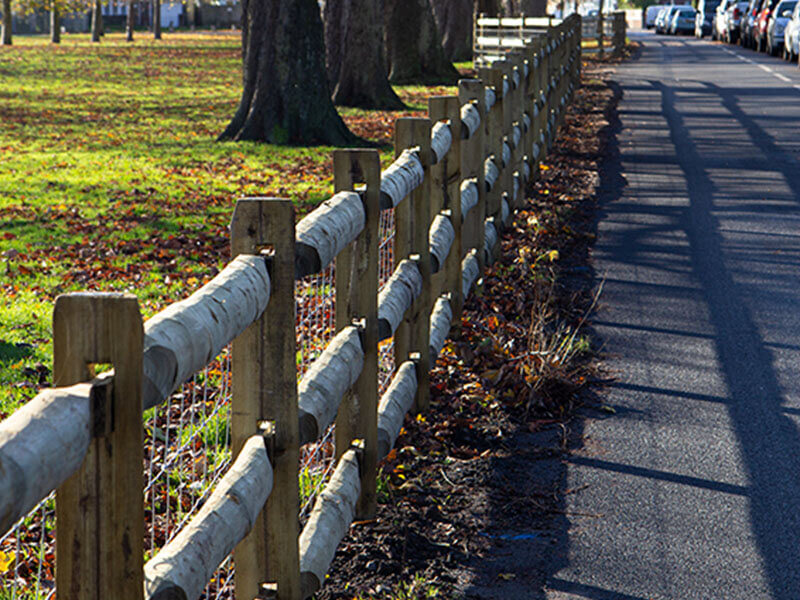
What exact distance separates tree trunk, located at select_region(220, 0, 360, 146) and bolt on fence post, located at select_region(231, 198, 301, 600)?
13435 millimetres

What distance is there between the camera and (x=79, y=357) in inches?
75.8

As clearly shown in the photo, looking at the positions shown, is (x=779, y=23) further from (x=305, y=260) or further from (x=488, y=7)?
(x=305, y=260)

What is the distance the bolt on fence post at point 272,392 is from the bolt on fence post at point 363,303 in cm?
114

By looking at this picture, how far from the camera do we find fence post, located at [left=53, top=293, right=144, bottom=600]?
1922 millimetres

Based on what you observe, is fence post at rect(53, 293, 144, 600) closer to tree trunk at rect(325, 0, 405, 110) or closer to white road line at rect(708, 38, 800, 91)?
tree trunk at rect(325, 0, 405, 110)

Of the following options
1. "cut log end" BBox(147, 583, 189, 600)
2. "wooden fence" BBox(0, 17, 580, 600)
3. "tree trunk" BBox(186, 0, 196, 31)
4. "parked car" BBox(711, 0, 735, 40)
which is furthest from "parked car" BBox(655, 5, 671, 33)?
"cut log end" BBox(147, 583, 189, 600)

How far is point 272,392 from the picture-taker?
317 cm

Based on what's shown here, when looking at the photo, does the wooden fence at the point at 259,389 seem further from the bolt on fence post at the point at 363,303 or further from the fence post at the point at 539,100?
the fence post at the point at 539,100

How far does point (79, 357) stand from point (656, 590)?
105 inches

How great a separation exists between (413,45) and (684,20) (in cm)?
4683

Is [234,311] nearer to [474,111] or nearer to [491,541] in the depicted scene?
[491,541]

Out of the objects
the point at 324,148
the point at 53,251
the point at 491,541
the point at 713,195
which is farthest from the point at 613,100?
the point at 491,541

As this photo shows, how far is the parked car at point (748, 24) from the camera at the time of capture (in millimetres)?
45584

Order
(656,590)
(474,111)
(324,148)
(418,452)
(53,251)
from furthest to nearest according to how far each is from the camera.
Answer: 1. (324,148)
2. (53,251)
3. (474,111)
4. (418,452)
5. (656,590)
